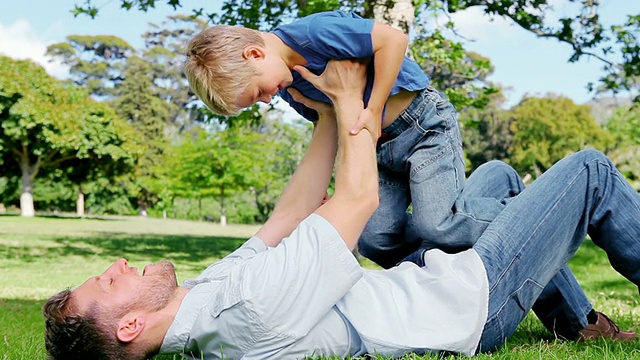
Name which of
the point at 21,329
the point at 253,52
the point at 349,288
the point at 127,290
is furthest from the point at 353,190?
the point at 21,329

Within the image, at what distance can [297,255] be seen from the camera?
7.47 ft

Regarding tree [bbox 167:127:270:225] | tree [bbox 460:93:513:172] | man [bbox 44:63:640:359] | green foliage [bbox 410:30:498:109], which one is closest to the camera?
man [bbox 44:63:640:359]

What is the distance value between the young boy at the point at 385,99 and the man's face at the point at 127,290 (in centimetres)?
96

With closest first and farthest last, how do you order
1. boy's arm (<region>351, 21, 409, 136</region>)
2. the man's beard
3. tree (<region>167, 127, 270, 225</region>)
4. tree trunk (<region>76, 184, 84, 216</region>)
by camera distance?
1. the man's beard
2. boy's arm (<region>351, 21, 409, 136</region>)
3. tree (<region>167, 127, 270, 225</region>)
4. tree trunk (<region>76, 184, 84, 216</region>)

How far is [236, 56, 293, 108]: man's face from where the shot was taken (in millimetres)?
3076

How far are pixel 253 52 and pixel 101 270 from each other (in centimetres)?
854

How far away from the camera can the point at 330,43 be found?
3059 mm

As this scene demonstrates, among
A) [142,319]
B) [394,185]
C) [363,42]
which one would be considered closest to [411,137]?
[394,185]

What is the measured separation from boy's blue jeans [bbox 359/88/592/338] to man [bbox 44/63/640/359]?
1.35ft

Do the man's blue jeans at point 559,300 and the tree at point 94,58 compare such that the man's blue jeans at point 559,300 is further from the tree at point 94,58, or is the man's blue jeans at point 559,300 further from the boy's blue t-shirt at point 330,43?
the tree at point 94,58

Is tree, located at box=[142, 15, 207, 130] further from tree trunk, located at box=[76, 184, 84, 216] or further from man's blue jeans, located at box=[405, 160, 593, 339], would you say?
man's blue jeans, located at box=[405, 160, 593, 339]

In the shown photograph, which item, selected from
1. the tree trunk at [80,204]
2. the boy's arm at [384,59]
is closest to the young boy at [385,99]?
the boy's arm at [384,59]

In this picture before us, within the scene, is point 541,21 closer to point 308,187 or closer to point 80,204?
point 308,187

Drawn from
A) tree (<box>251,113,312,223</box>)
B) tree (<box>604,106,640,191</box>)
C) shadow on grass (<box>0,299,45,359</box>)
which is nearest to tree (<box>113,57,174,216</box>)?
tree (<box>251,113,312,223</box>)
